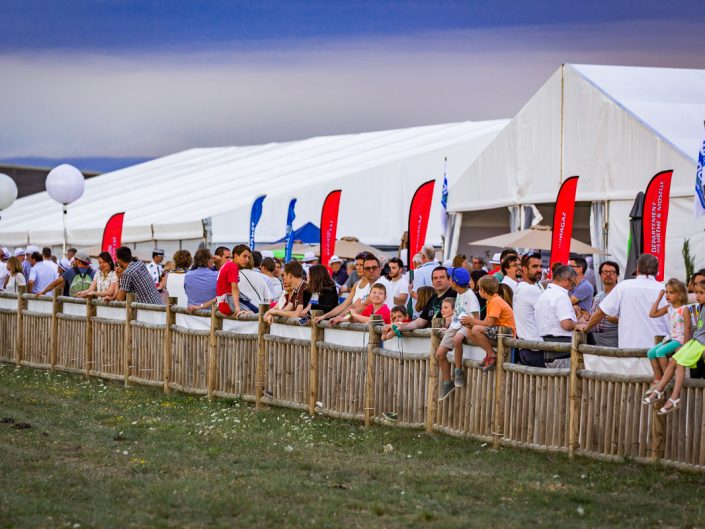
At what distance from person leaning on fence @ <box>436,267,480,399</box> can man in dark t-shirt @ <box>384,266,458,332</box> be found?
568 millimetres

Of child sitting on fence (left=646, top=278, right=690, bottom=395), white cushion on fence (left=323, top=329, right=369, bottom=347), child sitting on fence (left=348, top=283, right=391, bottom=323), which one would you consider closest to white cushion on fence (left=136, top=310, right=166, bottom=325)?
white cushion on fence (left=323, top=329, right=369, bottom=347)

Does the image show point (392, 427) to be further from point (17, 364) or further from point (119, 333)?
point (17, 364)

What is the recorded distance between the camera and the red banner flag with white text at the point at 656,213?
14.3 m

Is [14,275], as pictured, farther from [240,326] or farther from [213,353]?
[240,326]

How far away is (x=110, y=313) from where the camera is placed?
1616 cm

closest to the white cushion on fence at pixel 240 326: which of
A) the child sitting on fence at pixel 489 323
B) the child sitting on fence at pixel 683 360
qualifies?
the child sitting on fence at pixel 489 323

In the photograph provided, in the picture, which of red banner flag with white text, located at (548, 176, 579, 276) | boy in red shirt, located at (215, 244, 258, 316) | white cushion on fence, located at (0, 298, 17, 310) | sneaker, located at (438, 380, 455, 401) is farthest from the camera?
white cushion on fence, located at (0, 298, 17, 310)

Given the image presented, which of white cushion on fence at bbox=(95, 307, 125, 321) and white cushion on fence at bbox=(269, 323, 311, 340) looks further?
white cushion on fence at bbox=(95, 307, 125, 321)

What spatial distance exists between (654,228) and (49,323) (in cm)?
948

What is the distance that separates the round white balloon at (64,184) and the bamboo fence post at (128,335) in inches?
514

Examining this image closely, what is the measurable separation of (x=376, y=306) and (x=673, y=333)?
13.1 feet

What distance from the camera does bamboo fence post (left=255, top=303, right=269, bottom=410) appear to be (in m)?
13.0

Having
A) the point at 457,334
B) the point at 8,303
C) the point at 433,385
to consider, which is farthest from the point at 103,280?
the point at 457,334

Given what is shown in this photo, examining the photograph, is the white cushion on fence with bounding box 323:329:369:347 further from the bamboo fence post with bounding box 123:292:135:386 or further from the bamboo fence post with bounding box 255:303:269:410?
the bamboo fence post with bounding box 123:292:135:386
